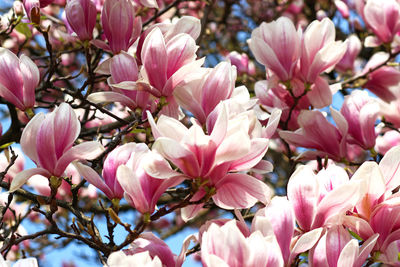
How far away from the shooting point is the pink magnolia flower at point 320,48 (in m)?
1.71

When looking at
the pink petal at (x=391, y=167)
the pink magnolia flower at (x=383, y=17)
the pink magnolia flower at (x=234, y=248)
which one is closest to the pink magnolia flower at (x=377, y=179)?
the pink petal at (x=391, y=167)

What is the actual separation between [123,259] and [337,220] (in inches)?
19.0

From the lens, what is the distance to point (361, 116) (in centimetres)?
179

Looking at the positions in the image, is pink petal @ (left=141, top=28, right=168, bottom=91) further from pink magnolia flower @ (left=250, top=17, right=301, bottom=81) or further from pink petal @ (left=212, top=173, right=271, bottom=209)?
pink magnolia flower @ (left=250, top=17, right=301, bottom=81)

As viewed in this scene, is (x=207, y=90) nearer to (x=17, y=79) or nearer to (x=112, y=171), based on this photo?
(x=112, y=171)

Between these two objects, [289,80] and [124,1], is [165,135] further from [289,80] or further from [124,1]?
[289,80]

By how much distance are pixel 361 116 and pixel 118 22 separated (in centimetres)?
82

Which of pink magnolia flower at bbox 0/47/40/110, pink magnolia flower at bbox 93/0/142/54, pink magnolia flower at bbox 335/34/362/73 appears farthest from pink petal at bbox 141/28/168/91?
pink magnolia flower at bbox 335/34/362/73

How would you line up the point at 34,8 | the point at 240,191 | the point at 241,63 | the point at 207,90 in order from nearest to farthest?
the point at 240,191
the point at 207,90
the point at 34,8
the point at 241,63

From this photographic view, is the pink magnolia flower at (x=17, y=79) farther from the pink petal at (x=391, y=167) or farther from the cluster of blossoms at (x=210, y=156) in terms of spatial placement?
the pink petal at (x=391, y=167)

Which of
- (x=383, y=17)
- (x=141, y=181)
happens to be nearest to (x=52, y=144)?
(x=141, y=181)

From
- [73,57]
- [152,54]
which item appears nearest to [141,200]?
A: [152,54]

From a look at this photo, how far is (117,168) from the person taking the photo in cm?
121

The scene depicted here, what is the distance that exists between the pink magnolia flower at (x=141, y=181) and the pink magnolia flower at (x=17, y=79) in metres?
0.43
